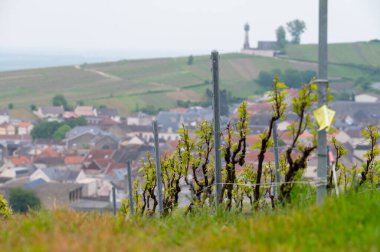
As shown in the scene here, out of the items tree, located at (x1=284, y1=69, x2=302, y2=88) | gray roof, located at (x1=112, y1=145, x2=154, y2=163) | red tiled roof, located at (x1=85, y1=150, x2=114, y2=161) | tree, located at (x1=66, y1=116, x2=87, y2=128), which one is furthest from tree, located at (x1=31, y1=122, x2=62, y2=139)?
tree, located at (x1=284, y1=69, x2=302, y2=88)

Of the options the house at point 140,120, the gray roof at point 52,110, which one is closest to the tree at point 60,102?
the gray roof at point 52,110

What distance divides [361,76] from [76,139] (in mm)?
73788

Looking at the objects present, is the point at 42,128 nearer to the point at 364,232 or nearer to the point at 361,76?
the point at 361,76

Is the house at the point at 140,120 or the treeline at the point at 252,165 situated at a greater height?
the treeline at the point at 252,165

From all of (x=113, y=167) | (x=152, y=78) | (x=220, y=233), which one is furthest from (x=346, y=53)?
(x=220, y=233)

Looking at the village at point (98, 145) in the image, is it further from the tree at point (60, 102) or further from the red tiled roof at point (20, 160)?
the tree at point (60, 102)

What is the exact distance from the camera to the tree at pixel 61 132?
12456cm

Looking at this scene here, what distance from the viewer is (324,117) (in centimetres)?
679

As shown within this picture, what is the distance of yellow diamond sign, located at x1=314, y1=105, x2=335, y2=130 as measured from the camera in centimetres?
676

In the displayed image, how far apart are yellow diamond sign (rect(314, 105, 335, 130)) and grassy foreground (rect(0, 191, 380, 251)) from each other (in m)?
0.72

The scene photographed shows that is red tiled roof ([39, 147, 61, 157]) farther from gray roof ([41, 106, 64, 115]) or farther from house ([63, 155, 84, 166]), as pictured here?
gray roof ([41, 106, 64, 115])

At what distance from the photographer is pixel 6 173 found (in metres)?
92.8

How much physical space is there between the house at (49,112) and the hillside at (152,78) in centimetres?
302

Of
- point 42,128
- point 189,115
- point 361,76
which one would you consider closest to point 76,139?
point 42,128
